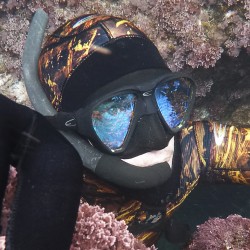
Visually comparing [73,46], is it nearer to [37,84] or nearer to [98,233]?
[37,84]

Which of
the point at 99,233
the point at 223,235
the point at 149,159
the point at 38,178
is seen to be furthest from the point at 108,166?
the point at 38,178

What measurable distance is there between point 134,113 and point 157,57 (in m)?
0.54

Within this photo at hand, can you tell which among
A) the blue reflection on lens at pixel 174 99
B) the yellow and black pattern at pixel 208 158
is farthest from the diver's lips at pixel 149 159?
the yellow and black pattern at pixel 208 158

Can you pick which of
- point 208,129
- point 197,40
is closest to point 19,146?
point 208,129

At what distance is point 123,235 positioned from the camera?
182cm

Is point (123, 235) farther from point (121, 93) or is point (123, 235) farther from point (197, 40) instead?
point (197, 40)

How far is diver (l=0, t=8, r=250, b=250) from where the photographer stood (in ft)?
8.46

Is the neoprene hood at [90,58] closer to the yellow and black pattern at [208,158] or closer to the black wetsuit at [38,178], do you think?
the yellow and black pattern at [208,158]

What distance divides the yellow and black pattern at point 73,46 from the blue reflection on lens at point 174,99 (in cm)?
51

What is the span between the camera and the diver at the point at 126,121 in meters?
2.58

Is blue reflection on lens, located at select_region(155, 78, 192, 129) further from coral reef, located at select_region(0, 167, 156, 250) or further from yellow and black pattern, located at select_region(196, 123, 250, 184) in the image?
coral reef, located at select_region(0, 167, 156, 250)

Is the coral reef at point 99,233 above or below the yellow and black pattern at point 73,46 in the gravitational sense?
below

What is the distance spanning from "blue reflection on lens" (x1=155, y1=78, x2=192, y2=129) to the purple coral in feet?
3.16


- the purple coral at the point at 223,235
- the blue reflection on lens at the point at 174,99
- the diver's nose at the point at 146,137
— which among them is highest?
the blue reflection on lens at the point at 174,99
